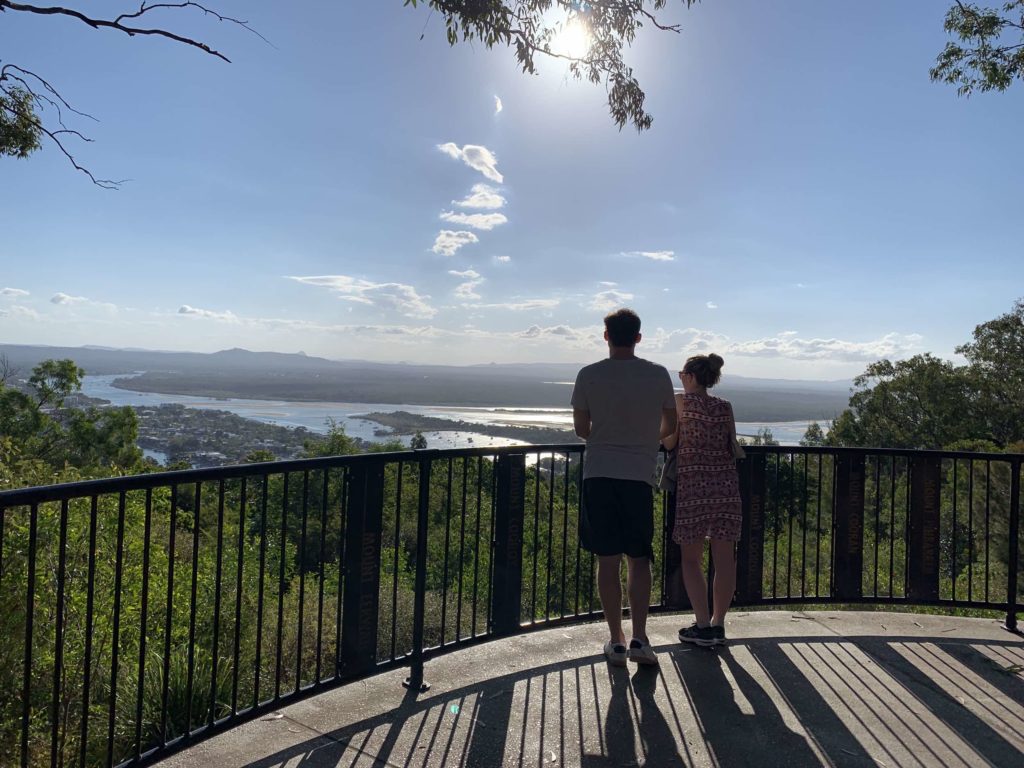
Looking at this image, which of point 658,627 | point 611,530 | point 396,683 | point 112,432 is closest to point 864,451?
point 658,627

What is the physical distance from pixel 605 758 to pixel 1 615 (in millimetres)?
13632

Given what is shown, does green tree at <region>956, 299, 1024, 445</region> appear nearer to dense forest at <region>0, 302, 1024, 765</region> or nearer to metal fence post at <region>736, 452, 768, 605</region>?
dense forest at <region>0, 302, 1024, 765</region>

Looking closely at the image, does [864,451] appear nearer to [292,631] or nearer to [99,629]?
[292,631]

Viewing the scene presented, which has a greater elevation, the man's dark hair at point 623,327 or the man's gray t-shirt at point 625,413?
the man's dark hair at point 623,327

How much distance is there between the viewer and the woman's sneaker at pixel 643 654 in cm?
337

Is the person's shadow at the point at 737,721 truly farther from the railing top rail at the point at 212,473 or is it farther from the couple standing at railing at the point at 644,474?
the railing top rail at the point at 212,473

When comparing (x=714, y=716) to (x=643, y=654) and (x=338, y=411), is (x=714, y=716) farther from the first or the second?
(x=338, y=411)

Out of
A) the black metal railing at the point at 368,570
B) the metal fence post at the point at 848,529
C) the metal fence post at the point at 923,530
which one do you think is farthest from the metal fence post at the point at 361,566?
the metal fence post at the point at 923,530

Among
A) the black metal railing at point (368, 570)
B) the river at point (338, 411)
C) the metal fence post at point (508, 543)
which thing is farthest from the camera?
the river at point (338, 411)

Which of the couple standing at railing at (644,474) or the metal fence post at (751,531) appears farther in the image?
the metal fence post at (751,531)

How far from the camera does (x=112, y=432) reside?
34.6 m

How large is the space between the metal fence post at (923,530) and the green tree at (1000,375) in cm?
3411

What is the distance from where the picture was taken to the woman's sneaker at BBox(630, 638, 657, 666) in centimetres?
337

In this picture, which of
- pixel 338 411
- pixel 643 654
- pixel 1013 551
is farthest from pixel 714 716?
pixel 338 411
